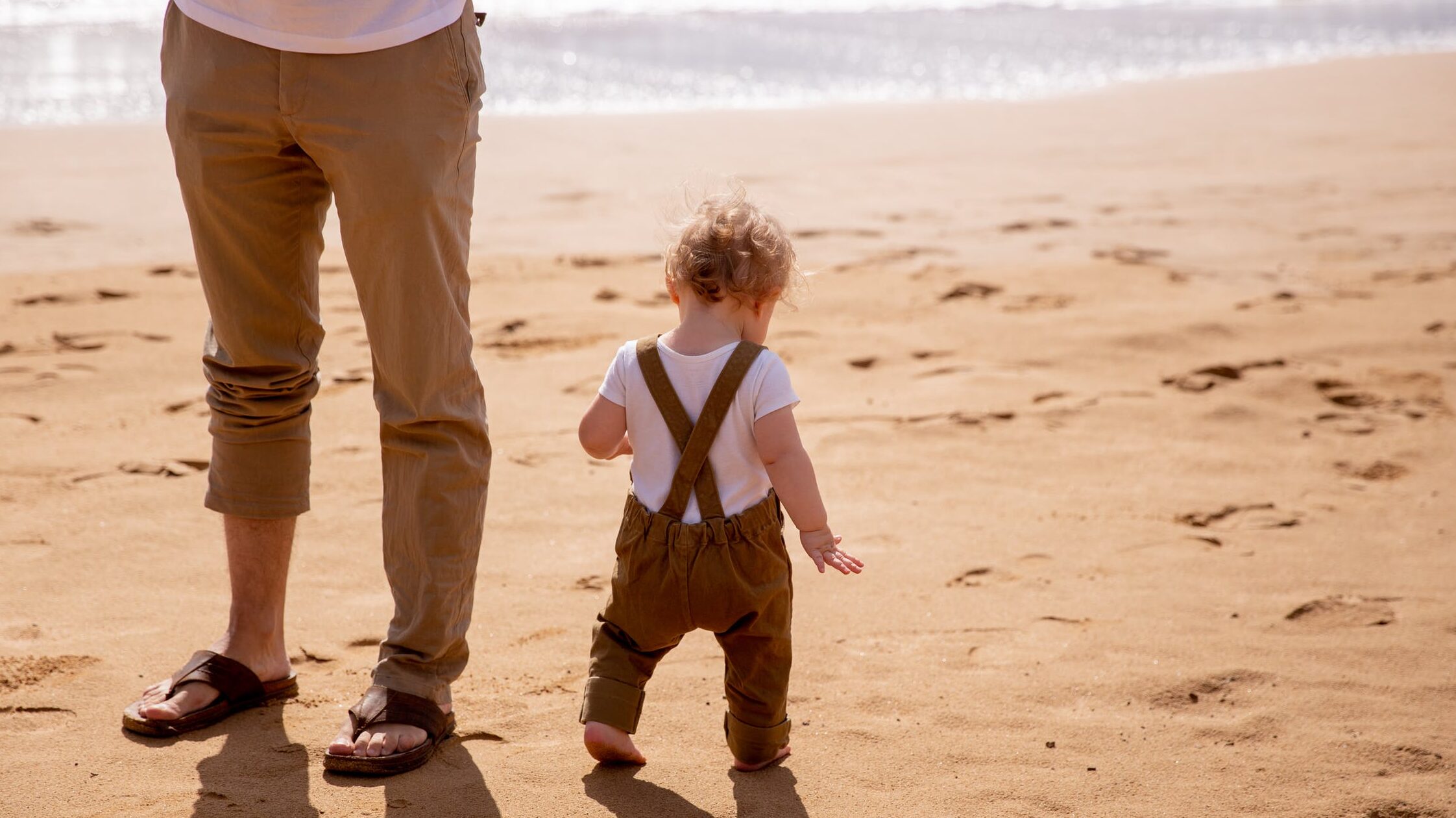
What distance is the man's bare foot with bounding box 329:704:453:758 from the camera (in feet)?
7.21

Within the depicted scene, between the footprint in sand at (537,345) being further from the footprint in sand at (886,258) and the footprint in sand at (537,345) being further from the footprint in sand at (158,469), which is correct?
the footprint in sand at (886,258)

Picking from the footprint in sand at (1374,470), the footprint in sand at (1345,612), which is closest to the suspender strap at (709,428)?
the footprint in sand at (1345,612)

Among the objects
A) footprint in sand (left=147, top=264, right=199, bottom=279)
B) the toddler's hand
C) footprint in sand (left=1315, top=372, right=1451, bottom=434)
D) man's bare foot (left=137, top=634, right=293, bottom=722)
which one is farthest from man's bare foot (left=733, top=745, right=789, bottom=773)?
footprint in sand (left=147, top=264, right=199, bottom=279)

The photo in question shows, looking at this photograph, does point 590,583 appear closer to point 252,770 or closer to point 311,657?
point 311,657

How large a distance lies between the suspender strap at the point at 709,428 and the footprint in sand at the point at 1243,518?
1.70m

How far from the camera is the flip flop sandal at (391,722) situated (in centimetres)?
220

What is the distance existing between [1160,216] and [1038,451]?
10.8 feet

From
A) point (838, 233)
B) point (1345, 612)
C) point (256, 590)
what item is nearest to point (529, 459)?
point (256, 590)

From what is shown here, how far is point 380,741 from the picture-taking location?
7.23ft

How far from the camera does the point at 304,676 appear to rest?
2.56 metres

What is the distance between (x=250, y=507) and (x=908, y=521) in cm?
163

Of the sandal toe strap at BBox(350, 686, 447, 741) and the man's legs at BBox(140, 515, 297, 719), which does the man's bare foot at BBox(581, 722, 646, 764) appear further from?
the man's legs at BBox(140, 515, 297, 719)

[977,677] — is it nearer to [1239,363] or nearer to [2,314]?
[1239,363]

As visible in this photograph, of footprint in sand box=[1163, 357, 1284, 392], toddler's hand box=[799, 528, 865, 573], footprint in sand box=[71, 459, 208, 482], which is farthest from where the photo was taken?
footprint in sand box=[1163, 357, 1284, 392]
